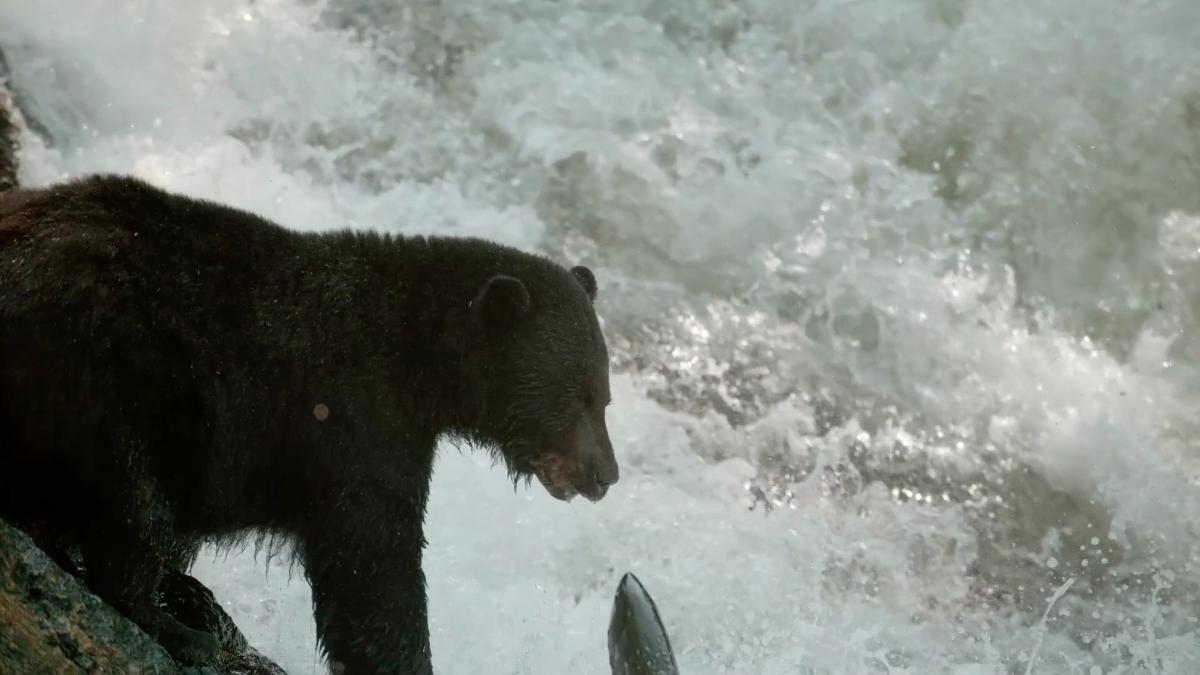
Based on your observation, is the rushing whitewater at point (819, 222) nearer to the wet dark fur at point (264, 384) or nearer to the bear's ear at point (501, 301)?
the wet dark fur at point (264, 384)

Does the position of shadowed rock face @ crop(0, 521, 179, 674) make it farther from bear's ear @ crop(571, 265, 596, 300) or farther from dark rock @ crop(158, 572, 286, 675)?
bear's ear @ crop(571, 265, 596, 300)

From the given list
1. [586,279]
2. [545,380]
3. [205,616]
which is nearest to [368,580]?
[205,616]

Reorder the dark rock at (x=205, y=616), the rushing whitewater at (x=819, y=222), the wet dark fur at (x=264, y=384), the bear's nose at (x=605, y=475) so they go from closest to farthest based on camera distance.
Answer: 1. the wet dark fur at (x=264, y=384)
2. the dark rock at (x=205, y=616)
3. the bear's nose at (x=605, y=475)
4. the rushing whitewater at (x=819, y=222)

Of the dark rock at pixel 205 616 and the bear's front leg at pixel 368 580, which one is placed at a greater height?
the bear's front leg at pixel 368 580

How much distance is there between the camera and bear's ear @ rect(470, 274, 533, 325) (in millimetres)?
5172

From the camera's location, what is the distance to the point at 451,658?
7469 mm

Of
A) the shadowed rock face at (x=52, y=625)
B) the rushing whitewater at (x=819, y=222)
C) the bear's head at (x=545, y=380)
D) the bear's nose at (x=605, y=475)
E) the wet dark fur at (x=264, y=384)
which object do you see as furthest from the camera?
the rushing whitewater at (x=819, y=222)

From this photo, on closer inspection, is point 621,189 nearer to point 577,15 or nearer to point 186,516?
point 577,15

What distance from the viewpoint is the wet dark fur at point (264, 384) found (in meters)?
4.16

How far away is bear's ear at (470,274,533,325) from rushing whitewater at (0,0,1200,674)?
347 cm

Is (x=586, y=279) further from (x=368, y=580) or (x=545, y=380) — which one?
(x=368, y=580)

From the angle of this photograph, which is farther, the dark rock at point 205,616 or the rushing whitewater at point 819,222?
the rushing whitewater at point 819,222

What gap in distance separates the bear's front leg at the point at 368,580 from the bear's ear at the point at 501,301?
0.73 m

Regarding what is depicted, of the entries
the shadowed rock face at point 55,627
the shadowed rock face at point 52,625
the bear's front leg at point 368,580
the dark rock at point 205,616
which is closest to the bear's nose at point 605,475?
the bear's front leg at point 368,580
